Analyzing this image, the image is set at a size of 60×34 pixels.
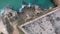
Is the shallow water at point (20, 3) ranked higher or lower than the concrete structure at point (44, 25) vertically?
higher

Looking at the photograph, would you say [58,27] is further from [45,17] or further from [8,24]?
[8,24]

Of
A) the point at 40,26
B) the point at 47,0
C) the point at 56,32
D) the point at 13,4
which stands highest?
the point at 13,4

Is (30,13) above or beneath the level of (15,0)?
beneath

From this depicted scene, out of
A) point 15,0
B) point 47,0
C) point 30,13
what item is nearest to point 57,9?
point 47,0

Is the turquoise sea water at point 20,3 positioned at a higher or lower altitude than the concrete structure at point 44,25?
higher

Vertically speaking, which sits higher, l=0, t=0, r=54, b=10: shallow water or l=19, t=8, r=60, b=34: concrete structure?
l=0, t=0, r=54, b=10: shallow water

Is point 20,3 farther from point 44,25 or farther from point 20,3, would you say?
point 44,25

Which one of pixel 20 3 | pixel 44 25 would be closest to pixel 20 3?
pixel 20 3

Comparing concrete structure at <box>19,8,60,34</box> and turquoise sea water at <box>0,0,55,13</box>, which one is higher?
turquoise sea water at <box>0,0,55,13</box>

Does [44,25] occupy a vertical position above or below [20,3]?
below

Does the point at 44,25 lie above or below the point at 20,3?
below
